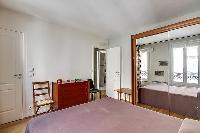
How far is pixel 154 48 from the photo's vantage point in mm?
3711

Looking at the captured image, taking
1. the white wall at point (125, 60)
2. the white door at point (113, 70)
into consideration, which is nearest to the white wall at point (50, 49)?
the white door at point (113, 70)

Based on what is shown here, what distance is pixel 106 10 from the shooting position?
316 centimetres

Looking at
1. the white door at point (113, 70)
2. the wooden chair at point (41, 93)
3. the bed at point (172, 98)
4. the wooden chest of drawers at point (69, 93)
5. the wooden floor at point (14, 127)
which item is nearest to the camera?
the wooden floor at point (14, 127)

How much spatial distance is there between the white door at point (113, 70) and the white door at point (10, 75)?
3.14 metres

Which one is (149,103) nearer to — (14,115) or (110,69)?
(110,69)

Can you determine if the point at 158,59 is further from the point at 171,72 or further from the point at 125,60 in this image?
the point at 125,60

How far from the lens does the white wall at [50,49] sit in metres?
3.47

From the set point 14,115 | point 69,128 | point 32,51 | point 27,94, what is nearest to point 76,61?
point 32,51

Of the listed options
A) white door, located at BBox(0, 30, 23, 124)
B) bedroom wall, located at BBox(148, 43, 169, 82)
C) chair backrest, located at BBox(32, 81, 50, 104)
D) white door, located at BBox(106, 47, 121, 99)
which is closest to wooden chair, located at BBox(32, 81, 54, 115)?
chair backrest, located at BBox(32, 81, 50, 104)

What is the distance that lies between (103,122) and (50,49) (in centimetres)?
299

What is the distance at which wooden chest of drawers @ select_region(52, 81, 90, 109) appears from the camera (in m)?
3.76

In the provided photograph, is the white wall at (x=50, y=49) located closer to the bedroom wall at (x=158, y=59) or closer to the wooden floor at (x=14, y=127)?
the wooden floor at (x=14, y=127)

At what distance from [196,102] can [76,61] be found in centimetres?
348

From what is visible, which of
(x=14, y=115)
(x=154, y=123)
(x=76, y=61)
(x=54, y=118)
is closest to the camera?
(x=154, y=123)
